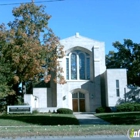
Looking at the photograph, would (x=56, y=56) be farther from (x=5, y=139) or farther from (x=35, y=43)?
(x=5, y=139)

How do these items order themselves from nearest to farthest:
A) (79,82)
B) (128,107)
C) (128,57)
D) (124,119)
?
(124,119), (128,107), (79,82), (128,57)

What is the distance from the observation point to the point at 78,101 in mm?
40219

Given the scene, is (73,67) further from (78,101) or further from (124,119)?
(124,119)

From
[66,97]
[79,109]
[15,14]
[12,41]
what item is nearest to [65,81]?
[66,97]

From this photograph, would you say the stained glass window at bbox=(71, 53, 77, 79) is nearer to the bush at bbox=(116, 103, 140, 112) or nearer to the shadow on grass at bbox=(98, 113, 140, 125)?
the bush at bbox=(116, 103, 140, 112)

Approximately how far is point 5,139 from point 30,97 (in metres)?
25.3

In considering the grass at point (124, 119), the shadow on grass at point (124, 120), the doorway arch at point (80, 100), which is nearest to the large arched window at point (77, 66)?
the doorway arch at point (80, 100)

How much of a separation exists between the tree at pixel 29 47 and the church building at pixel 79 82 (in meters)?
2.34

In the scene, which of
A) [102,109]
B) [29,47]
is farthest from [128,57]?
[29,47]

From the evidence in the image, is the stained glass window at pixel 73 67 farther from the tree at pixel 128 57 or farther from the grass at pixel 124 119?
the grass at pixel 124 119

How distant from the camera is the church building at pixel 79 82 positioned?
1542 inches

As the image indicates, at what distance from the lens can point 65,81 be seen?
1484 inches

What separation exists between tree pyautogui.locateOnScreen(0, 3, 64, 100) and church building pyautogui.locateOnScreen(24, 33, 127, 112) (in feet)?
7.69

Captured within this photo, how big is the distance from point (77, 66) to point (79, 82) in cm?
223
